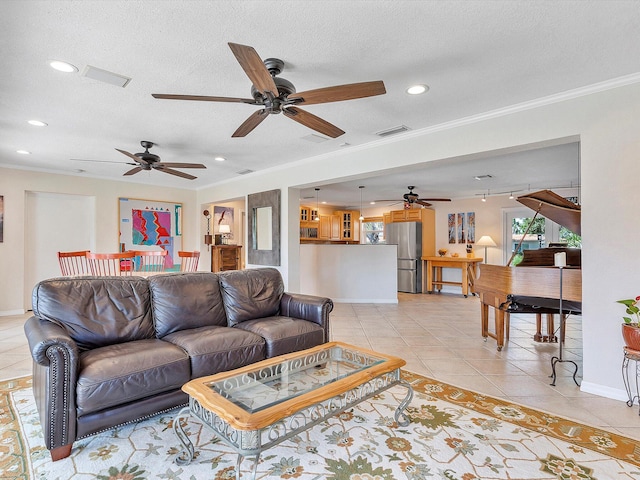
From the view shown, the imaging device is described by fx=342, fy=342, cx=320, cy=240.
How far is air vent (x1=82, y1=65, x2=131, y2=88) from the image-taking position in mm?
2487

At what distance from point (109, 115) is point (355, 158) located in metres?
2.80

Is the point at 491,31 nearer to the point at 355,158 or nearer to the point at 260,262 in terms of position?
the point at 355,158

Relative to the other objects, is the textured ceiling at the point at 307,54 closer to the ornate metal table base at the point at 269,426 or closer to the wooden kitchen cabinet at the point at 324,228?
the ornate metal table base at the point at 269,426

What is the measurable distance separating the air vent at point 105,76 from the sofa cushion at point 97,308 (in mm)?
1519

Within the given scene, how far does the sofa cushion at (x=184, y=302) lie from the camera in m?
2.75

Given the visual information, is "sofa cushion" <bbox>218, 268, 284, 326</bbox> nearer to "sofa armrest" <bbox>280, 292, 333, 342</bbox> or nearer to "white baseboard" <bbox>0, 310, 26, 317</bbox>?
"sofa armrest" <bbox>280, 292, 333, 342</bbox>

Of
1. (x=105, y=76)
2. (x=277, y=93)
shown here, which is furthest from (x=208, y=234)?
(x=277, y=93)

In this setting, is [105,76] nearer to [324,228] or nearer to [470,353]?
[470,353]

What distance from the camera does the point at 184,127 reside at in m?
3.77

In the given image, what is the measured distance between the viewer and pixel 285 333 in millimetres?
2865

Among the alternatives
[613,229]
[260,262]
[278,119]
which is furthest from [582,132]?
→ [260,262]

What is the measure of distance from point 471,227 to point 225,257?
5921mm

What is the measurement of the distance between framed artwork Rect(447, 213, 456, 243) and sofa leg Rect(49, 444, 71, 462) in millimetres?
8362

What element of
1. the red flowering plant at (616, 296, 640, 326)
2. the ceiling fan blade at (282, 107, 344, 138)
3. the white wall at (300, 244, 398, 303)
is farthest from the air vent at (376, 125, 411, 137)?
the white wall at (300, 244, 398, 303)
